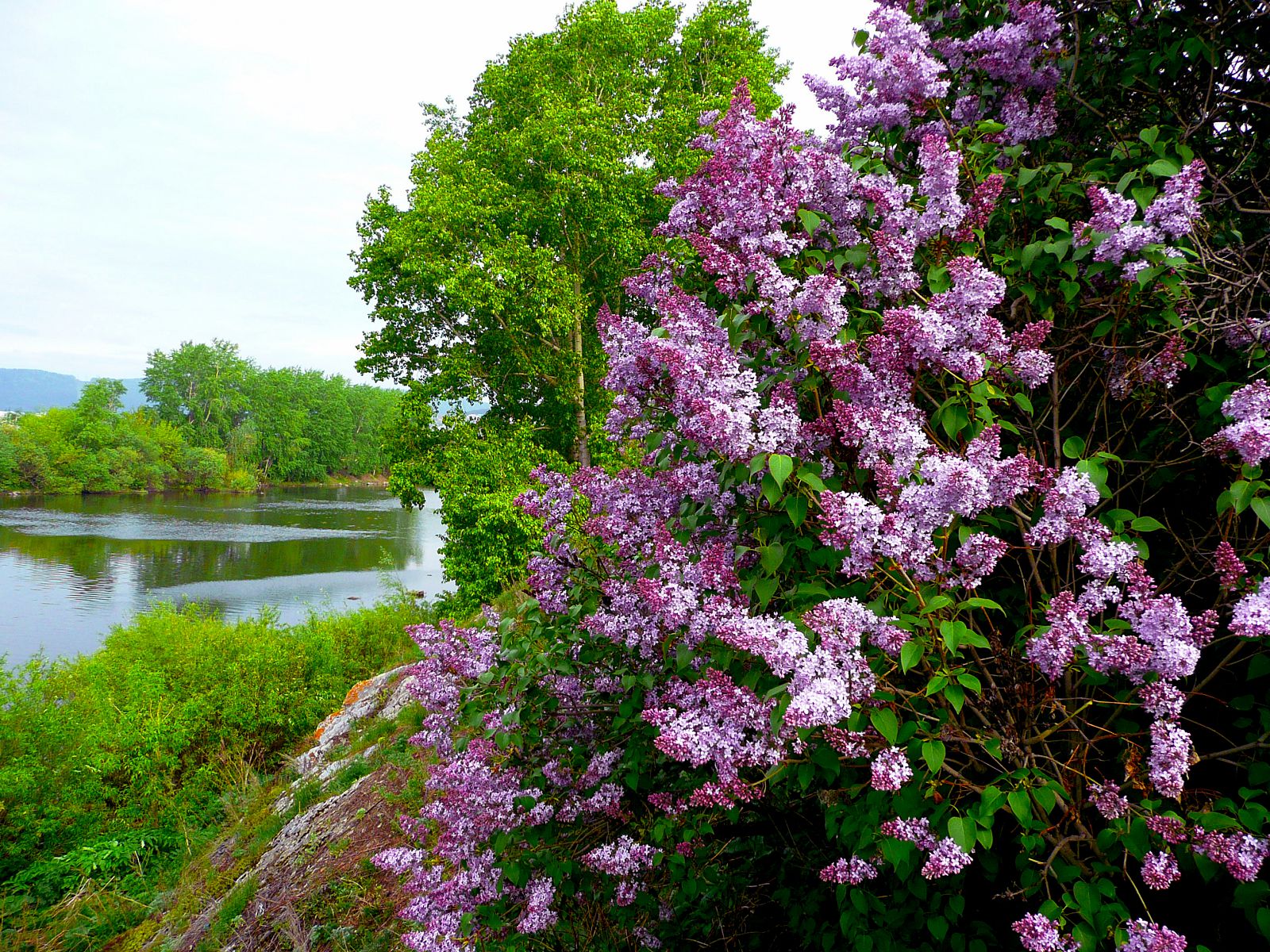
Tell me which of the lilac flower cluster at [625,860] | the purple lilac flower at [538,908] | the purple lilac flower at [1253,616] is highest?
the purple lilac flower at [1253,616]

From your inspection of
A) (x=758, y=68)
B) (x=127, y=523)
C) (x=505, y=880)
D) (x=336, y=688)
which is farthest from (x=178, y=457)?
(x=505, y=880)

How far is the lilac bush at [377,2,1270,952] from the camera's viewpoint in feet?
4.79

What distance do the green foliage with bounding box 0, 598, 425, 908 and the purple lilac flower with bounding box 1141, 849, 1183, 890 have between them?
1121 cm

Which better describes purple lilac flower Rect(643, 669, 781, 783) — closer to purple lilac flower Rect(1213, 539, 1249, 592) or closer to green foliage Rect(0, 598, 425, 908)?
purple lilac flower Rect(1213, 539, 1249, 592)

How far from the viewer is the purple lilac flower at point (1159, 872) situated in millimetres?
1355

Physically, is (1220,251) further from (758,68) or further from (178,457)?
(178,457)

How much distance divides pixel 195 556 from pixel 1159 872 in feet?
124

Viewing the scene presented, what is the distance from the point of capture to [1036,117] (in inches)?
87.3

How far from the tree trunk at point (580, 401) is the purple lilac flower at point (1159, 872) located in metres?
14.4

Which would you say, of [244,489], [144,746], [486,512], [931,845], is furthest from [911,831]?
[244,489]

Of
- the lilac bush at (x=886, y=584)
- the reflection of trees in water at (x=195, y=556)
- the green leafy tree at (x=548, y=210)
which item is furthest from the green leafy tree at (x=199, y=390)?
the lilac bush at (x=886, y=584)

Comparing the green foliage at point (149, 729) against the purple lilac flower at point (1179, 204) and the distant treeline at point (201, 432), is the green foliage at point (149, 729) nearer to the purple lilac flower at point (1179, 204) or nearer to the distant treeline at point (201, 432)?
the purple lilac flower at point (1179, 204)

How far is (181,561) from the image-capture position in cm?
3120

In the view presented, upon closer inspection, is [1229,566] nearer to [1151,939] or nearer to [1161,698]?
[1161,698]
